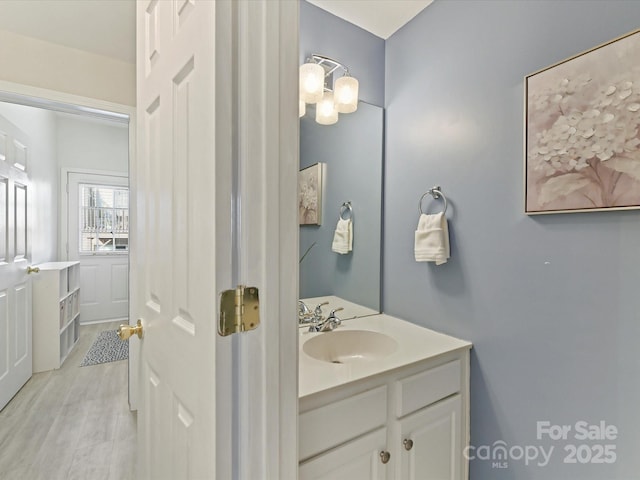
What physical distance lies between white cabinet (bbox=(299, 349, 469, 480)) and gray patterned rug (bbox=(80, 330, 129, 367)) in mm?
2909

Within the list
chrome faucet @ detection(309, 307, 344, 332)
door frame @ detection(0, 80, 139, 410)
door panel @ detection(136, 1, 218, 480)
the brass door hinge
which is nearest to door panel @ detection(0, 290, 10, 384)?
door frame @ detection(0, 80, 139, 410)

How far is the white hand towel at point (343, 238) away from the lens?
5.54ft

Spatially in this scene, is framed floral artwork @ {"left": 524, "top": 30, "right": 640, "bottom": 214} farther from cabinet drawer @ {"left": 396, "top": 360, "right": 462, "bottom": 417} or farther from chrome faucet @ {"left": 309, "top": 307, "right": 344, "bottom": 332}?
chrome faucet @ {"left": 309, "top": 307, "right": 344, "bottom": 332}

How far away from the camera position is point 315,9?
151cm

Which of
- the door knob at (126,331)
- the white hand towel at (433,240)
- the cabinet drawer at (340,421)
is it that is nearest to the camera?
the cabinet drawer at (340,421)

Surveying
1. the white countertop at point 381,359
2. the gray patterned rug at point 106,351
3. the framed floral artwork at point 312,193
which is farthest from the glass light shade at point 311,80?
the gray patterned rug at point 106,351

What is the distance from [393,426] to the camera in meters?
1.06

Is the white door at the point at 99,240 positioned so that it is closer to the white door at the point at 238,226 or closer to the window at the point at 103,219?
the window at the point at 103,219

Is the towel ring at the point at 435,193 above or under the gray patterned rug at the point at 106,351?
above

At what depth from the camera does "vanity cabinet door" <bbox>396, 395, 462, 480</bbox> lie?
43.2 inches

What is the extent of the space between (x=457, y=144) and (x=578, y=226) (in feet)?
1.88

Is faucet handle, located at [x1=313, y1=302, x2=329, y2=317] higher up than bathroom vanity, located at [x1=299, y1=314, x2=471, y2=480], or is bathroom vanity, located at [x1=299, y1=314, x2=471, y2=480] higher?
faucet handle, located at [x1=313, y1=302, x2=329, y2=317]

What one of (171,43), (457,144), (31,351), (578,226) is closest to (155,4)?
(171,43)

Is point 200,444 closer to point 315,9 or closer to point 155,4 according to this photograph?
point 155,4
